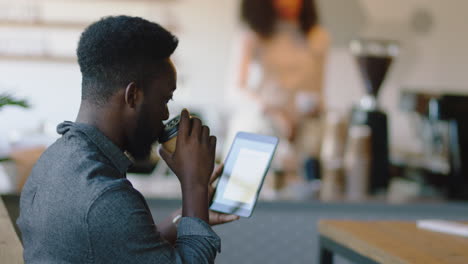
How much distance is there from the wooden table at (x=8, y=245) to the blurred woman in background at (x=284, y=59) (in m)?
3.04

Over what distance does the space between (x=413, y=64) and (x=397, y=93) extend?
307 millimetres

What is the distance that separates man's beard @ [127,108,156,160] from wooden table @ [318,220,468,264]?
0.66 metres

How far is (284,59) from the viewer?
4938 millimetres

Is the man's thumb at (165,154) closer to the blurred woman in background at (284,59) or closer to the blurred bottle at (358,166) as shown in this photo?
the blurred bottle at (358,166)

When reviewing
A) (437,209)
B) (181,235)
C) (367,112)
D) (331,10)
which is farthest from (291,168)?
(331,10)

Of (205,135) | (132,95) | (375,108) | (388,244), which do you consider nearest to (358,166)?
(375,108)

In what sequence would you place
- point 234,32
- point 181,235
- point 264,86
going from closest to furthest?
1. point 181,235
2. point 264,86
3. point 234,32

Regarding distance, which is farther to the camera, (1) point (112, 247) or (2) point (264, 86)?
(2) point (264, 86)

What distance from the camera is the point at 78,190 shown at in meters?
1.12

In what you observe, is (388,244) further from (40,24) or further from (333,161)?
(40,24)

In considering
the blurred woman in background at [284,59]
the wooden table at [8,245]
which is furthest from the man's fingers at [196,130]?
the blurred woman in background at [284,59]

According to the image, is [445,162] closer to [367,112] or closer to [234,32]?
[367,112]

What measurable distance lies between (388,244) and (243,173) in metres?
0.44

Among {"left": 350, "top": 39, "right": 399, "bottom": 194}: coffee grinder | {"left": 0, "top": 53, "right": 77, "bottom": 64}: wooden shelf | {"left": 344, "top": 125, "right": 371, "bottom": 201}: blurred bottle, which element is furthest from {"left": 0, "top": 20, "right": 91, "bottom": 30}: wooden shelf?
{"left": 344, "top": 125, "right": 371, "bottom": 201}: blurred bottle
